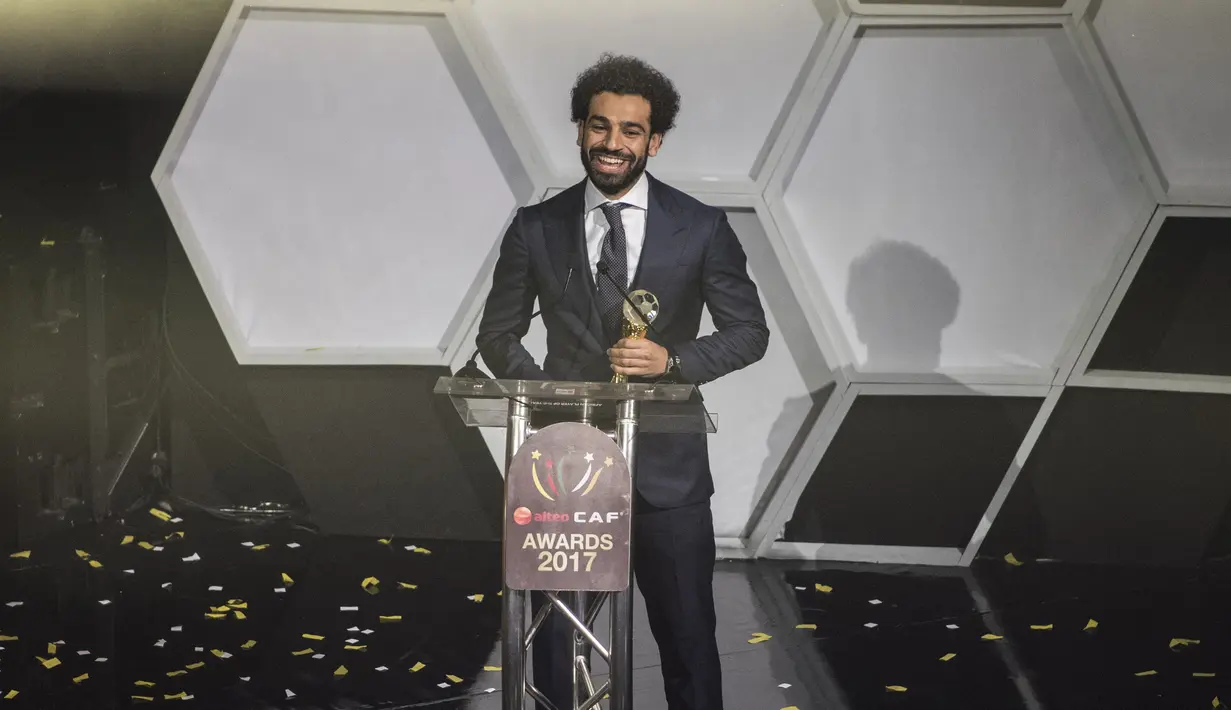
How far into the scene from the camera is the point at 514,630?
1854 mm

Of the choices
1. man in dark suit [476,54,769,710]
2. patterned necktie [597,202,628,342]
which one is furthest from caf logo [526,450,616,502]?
patterned necktie [597,202,628,342]

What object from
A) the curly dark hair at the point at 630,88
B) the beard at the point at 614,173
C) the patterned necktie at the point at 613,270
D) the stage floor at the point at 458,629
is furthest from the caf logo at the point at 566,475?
the stage floor at the point at 458,629

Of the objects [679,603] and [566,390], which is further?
[679,603]

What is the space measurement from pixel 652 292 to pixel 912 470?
2.00 m

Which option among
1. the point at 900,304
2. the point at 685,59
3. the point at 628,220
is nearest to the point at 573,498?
the point at 628,220

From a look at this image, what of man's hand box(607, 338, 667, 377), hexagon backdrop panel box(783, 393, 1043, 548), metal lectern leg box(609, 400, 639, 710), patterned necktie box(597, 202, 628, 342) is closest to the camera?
metal lectern leg box(609, 400, 639, 710)

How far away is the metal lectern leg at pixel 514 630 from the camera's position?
185cm

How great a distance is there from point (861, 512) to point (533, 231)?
2.05 m

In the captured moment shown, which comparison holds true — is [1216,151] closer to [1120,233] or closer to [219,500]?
[1120,233]

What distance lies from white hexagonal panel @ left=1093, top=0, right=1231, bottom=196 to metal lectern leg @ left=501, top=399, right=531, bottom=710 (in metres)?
2.67

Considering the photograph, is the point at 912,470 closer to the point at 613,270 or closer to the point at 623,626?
the point at 613,270

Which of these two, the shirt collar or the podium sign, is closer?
the podium sign

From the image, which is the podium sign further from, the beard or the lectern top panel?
the beard

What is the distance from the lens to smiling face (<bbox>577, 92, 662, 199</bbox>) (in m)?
2.32
